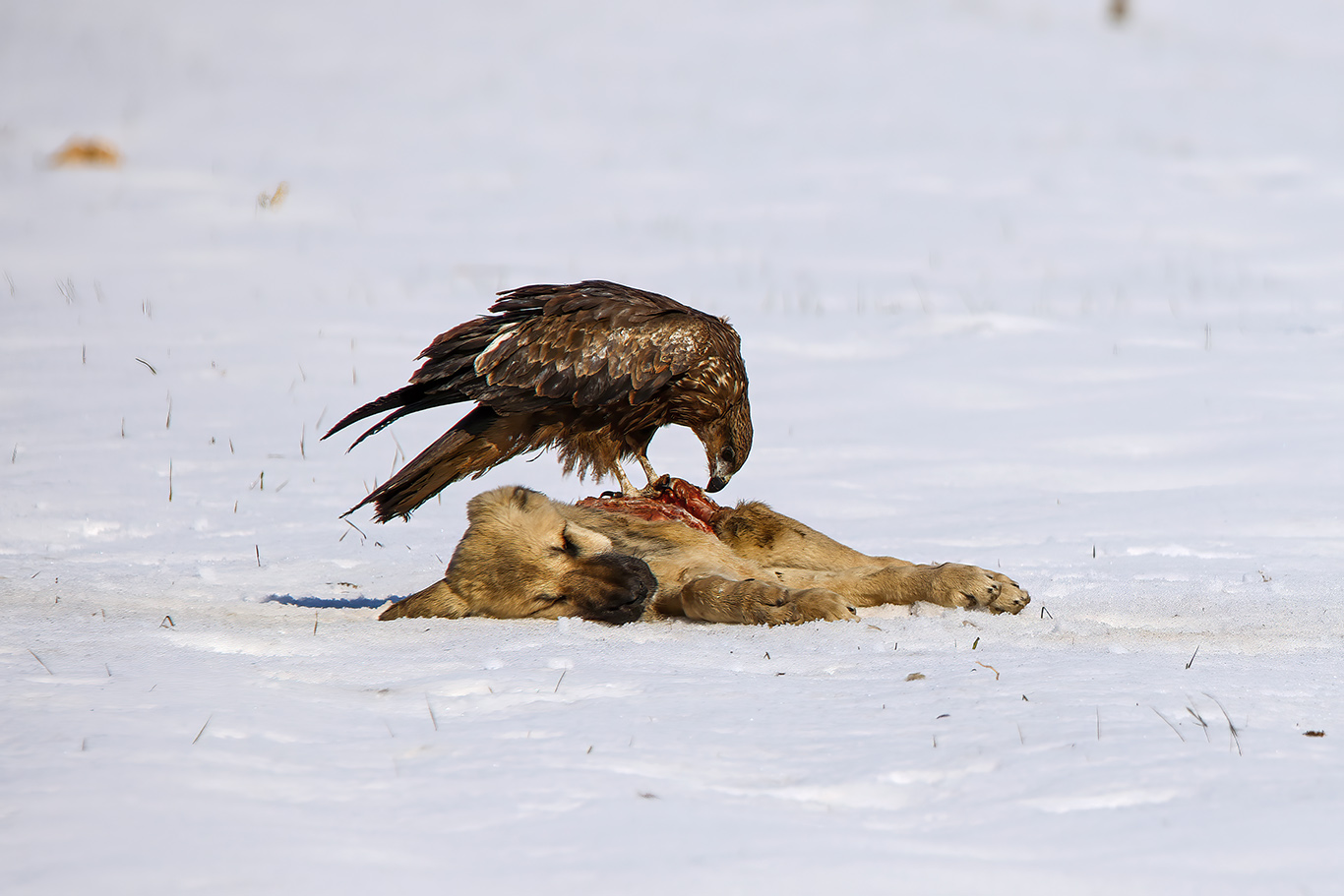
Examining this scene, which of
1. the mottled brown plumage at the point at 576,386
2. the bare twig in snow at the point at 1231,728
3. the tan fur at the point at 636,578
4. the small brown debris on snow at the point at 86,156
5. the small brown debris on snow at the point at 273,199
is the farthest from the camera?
the small brown debris on snow at the point at 86,156

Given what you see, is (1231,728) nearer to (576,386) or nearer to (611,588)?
(611,588)

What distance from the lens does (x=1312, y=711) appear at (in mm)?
3012

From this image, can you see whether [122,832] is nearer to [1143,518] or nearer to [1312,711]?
[1312,711]

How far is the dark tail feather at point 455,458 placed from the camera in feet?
16.6

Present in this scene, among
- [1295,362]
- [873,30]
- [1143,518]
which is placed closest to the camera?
[1143,518]

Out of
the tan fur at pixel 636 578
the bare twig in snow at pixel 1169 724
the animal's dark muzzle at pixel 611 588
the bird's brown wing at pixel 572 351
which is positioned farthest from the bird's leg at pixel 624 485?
the bare twig in snow at pixel 1169 724

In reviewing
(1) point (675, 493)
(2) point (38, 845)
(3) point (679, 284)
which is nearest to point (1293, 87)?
(3) point (679, 284)

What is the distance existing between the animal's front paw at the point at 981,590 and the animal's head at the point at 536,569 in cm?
98

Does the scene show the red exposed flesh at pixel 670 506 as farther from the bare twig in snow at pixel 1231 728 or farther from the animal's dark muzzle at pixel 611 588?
the bare twig in snow at pixel 1231 728

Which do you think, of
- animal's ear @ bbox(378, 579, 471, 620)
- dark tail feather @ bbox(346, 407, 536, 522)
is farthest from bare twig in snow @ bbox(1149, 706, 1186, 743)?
dark tail feather @ bbox(346, 407, 536, 522)

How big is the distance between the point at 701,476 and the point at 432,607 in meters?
3.30

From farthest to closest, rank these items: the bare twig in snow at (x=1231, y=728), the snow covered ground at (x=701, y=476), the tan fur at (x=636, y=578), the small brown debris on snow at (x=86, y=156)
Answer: the small brown debris on snow at (x=86, y=156)
the tan fur at (x=636, y=578)
the bare twig in snow at (x=1231, y=728)
the snow covered ground at (x=701, y=476)

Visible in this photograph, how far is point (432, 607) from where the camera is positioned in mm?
4492

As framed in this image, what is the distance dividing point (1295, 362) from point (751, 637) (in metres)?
6.54
